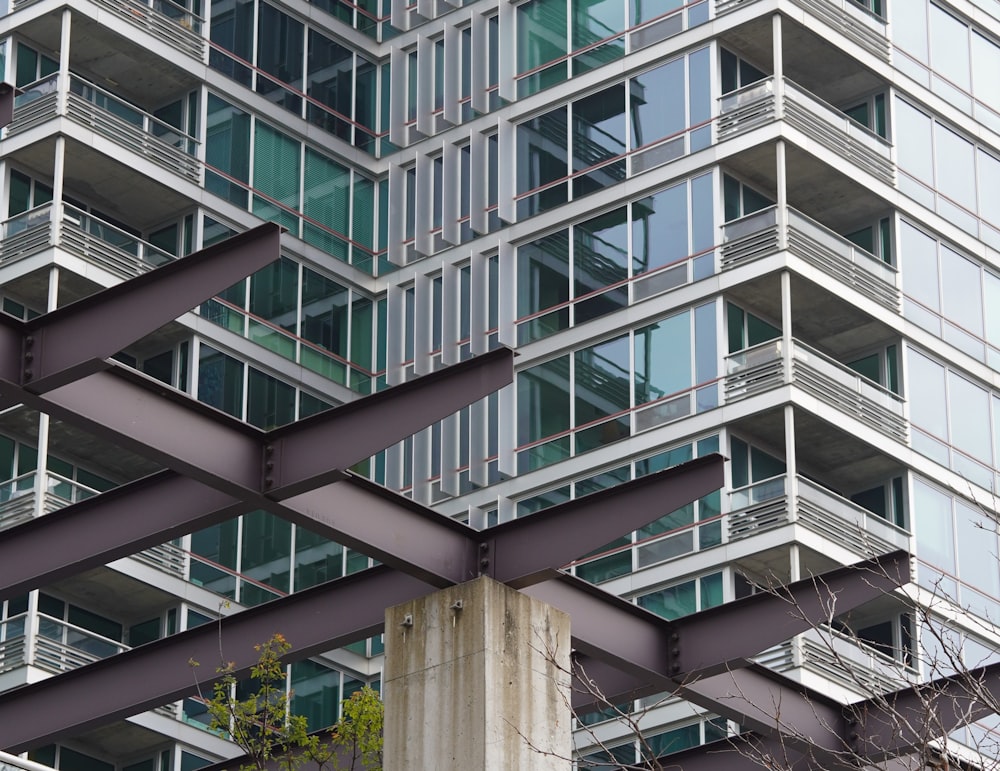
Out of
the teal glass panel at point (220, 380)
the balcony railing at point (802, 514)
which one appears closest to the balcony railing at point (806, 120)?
the balcony railing at point (802, 514)

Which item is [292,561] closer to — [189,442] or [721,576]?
[721,576]

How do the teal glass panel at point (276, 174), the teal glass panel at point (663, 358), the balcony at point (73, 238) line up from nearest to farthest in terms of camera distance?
the teal glass panel at point (663, 358), the balcony at point (73, 238), the teal glass panel at point (276, 174)

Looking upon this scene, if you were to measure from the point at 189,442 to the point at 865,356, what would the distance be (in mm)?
28750

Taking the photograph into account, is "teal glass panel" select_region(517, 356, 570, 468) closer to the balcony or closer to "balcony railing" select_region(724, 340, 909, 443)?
"balcony railing" select_region(724, 340, 909, 443)

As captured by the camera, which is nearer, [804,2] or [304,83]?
[804,2]

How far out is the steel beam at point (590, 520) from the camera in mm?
18938

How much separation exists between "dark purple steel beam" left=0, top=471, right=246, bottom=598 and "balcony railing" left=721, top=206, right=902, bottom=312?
81.8 ft

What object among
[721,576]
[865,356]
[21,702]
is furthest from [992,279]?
[21,702]

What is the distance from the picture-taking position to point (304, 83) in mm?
49281

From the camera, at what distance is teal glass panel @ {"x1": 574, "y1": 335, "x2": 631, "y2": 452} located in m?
43.6

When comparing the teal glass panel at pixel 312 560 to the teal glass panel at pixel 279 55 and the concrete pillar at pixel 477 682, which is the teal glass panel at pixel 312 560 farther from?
the concrete pillar at pixel 477 682

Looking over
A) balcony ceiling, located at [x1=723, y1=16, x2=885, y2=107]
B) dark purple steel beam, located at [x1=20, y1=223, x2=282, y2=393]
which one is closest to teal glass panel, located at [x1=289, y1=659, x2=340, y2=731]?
balcony ceiling, located at [x1=723, y1=16, x2=885, y2=107]

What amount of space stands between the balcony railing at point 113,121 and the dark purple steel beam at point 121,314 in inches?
1077

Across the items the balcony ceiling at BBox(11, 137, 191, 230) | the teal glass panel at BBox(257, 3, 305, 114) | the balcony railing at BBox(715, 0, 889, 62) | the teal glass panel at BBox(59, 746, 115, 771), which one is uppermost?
the teal glass panel at BBox(257, 3, 305, 114)
